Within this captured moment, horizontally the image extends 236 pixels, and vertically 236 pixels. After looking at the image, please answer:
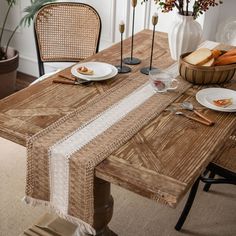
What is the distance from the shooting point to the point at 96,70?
1786 mm

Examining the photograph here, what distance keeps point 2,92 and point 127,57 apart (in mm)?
1421

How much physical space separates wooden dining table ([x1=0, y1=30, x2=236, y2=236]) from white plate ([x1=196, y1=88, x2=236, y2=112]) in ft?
0.06

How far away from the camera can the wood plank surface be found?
113cm

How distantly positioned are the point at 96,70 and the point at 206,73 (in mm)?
474

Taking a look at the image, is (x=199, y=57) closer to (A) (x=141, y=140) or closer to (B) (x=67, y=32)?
(A) (x=141, y=140)

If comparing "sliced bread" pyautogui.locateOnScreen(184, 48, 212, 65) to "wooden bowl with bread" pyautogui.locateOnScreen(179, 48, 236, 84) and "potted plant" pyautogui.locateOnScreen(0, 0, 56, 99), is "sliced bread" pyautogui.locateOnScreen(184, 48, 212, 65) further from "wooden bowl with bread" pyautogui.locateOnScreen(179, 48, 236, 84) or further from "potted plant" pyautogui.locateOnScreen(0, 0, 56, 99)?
"potted plant" pyautogui.locateOnScreen(0, 0, 56, 99)

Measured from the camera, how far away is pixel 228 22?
109 inches

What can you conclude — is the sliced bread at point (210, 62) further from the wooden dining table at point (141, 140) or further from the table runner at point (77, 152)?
the table runner at point (77, 152)

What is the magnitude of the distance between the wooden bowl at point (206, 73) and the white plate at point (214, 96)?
7cm

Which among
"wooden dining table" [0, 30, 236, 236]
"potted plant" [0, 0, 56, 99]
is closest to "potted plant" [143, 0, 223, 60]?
"wooden dining table" [0, 30, 236, 236]

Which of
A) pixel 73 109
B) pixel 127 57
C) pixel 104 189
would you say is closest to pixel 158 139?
pixel 104 189

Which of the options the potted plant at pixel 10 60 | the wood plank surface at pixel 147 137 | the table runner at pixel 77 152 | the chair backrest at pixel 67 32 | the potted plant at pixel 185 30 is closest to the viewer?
the wood plank surface at pixel 147 137

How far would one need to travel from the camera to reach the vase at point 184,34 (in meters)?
1.82

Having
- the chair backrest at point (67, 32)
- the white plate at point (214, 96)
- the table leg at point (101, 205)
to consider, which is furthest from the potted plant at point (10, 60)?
the table leg at point (101, 205)
